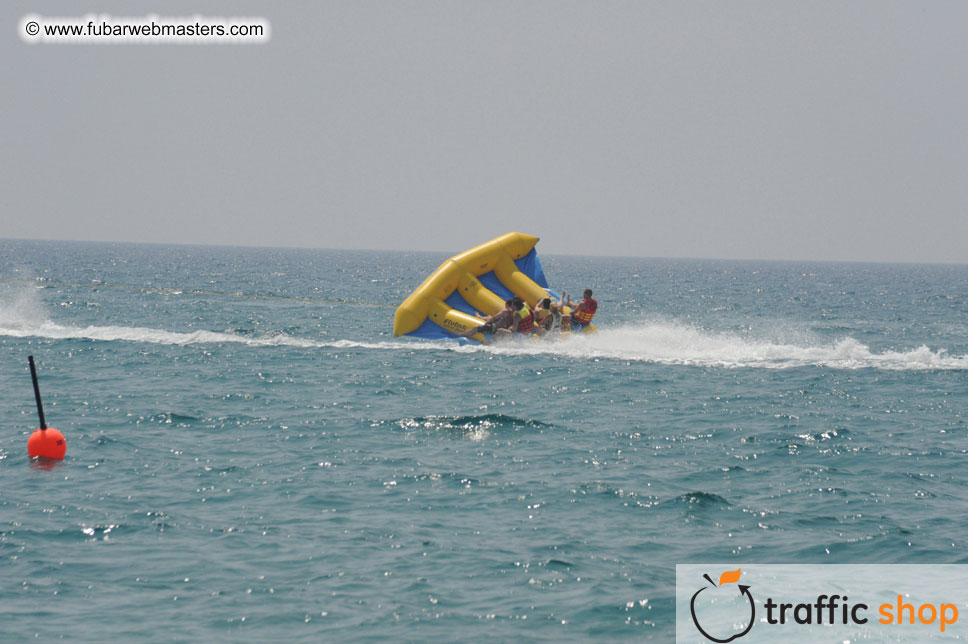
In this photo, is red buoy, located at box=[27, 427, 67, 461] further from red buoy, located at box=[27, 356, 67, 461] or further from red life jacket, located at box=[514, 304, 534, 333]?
red life jacket, located at box=[514, 304, 534, 333]

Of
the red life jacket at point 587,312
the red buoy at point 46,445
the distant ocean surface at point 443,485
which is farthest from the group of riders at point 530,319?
the red buoy at point 46,445

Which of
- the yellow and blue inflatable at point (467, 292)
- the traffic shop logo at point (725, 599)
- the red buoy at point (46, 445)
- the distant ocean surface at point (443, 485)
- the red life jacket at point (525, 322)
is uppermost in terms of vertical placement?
the yellow and blue inflatable at point (467, 292)

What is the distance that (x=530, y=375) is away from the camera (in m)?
14.7

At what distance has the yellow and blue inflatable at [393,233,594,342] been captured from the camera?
56.7ft

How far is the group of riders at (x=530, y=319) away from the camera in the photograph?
16766 mm

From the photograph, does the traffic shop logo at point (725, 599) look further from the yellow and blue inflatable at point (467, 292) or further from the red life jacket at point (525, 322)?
the yellow and blue inflatable at point (467, 292)

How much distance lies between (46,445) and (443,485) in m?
3.79

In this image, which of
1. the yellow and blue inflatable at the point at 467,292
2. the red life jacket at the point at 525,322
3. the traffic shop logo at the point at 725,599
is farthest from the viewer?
the yellow and blue inflatable at the point at 467,292

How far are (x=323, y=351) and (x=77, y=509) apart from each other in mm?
10106

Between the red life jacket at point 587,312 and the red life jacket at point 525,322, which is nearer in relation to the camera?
the red life jacket at point 525,322

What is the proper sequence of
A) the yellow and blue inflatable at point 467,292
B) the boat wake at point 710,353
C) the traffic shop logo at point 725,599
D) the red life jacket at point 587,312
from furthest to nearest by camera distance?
the red life jacket at point 587,312 → the yellow and blue inflatable at point 467,292 → the boat wake at point 710,353 → the traffic shop logo at point 725,599

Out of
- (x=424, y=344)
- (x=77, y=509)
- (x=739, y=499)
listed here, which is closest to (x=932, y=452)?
(x=739, y=499)

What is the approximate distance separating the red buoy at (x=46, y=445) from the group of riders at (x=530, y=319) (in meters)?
9.27

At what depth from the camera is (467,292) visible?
57.2 ft
